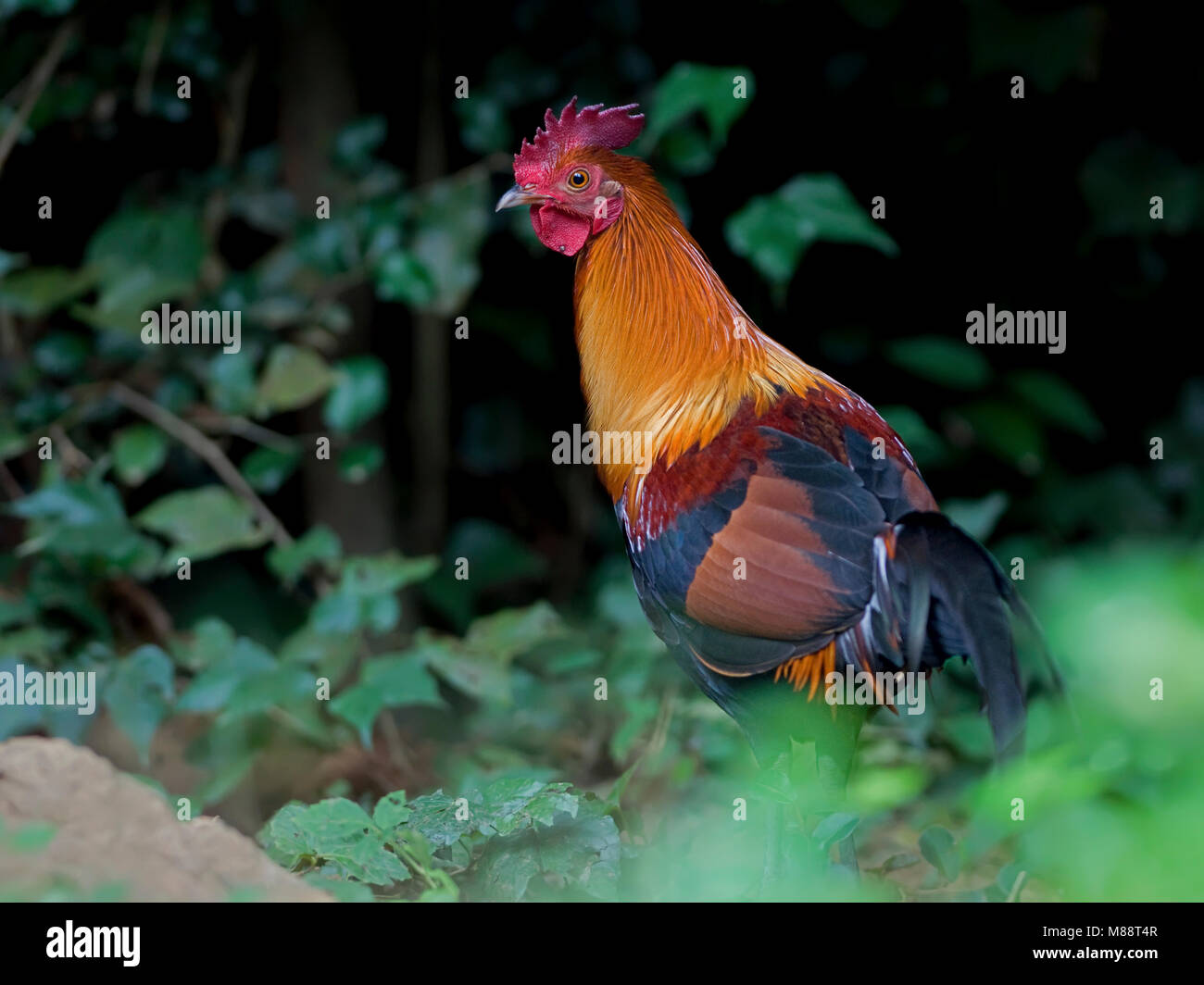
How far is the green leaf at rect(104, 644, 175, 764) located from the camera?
304 centimetres

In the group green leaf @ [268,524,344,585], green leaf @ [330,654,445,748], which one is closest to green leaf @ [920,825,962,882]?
green leaf @ [330,654,445,748]

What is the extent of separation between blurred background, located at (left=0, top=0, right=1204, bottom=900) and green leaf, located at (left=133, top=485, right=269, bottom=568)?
0.01 m

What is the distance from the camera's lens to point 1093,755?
267cm

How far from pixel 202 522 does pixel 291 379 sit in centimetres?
47

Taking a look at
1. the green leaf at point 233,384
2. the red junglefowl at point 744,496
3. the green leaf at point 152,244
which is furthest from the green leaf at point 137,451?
the red junglefowl at point 744,496

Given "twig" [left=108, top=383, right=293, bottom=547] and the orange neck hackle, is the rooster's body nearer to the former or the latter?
the orange neck hackle

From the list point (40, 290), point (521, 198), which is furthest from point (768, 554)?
point (40, 290)

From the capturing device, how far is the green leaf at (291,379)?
3.58m

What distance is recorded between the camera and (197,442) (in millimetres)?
3697

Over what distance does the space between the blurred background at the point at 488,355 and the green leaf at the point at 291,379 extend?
1 cm

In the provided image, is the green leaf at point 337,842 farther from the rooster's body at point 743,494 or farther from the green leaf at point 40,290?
the green leaf at point 40,290

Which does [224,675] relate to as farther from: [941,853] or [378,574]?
[941,853]

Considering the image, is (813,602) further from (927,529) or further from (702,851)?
(702,851)

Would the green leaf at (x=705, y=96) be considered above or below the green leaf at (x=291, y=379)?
above
